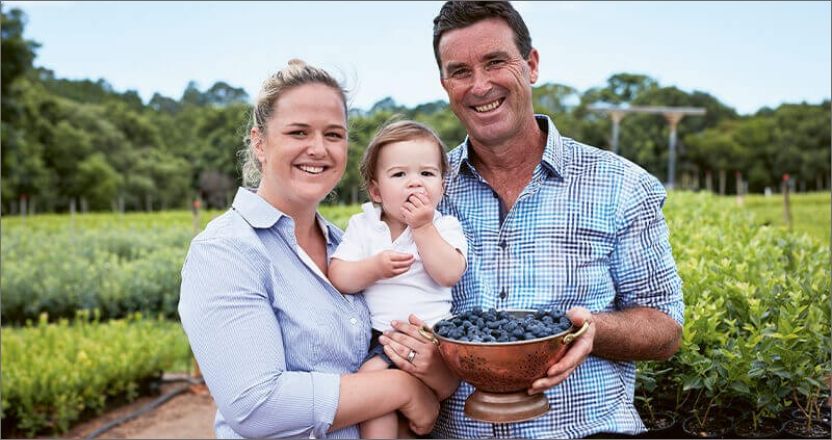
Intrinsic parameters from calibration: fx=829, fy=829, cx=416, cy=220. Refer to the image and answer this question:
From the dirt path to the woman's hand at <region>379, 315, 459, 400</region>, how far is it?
4.30 m

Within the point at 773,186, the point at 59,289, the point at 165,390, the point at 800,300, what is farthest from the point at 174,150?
the point at 800,300

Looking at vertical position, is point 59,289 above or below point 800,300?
below

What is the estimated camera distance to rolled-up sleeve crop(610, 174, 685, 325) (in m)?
2.47

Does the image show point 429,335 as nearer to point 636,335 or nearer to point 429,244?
point 429,244

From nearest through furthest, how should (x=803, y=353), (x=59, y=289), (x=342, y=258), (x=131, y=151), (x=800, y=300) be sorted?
(x=342, y=258)
(x=803, y=353)
(x=800, y=300)
(x=59, y=289)
(x=131, y=151)

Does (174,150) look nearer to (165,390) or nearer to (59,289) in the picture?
(59,289)

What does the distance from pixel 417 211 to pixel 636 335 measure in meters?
0.75

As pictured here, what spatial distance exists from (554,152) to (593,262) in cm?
36

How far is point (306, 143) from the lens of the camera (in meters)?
2.08

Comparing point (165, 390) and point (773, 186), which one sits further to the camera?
point (773, 186)

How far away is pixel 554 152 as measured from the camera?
2578 mm

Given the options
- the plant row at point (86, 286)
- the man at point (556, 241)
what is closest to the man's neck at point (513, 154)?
the man at point (556, 241)

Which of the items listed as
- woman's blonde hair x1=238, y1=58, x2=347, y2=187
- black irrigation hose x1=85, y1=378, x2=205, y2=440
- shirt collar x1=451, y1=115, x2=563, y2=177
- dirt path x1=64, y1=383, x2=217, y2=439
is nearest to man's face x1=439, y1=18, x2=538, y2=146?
shirt collar x1=451, y1=115, x2=563, y2=177

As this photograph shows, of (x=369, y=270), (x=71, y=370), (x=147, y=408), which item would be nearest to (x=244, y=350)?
(x=369, y=270)
